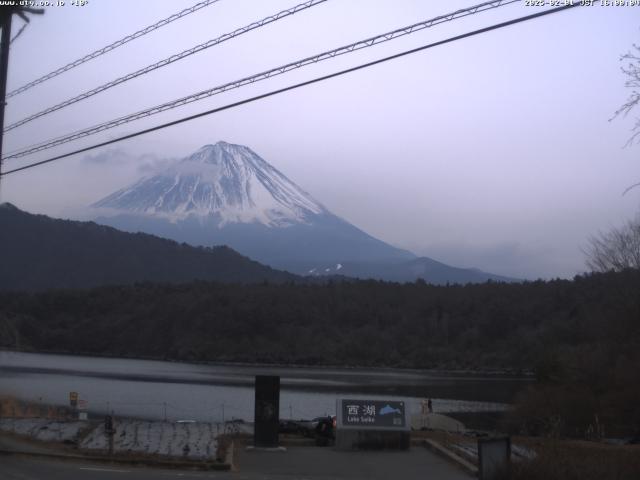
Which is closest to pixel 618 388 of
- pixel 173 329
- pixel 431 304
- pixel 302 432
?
pixel 302 432

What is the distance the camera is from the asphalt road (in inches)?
630

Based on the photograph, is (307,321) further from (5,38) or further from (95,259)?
(5,38)

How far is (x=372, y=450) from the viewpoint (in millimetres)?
21422

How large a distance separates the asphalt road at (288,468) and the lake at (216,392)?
52.2 feet

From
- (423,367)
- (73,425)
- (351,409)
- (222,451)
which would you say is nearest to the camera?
(222,451)

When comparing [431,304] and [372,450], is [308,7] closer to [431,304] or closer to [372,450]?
[372,450]

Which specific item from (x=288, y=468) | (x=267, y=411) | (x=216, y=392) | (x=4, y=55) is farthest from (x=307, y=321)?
(x=4, y=55)

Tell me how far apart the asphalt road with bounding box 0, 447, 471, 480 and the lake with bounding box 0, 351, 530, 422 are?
627 inches

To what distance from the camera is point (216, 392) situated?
60.3 m

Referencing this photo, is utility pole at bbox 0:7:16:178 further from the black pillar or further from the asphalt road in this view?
the black pillar

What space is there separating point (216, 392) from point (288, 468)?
42769mm

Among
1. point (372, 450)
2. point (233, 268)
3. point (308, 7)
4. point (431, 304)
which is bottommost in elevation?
point (372, 450)

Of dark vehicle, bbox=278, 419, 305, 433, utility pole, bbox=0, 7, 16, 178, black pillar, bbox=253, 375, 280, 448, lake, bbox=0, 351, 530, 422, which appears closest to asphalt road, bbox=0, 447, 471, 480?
black pillar, bbox=253, 375, 280, 448

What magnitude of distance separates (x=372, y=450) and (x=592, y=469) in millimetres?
9725
